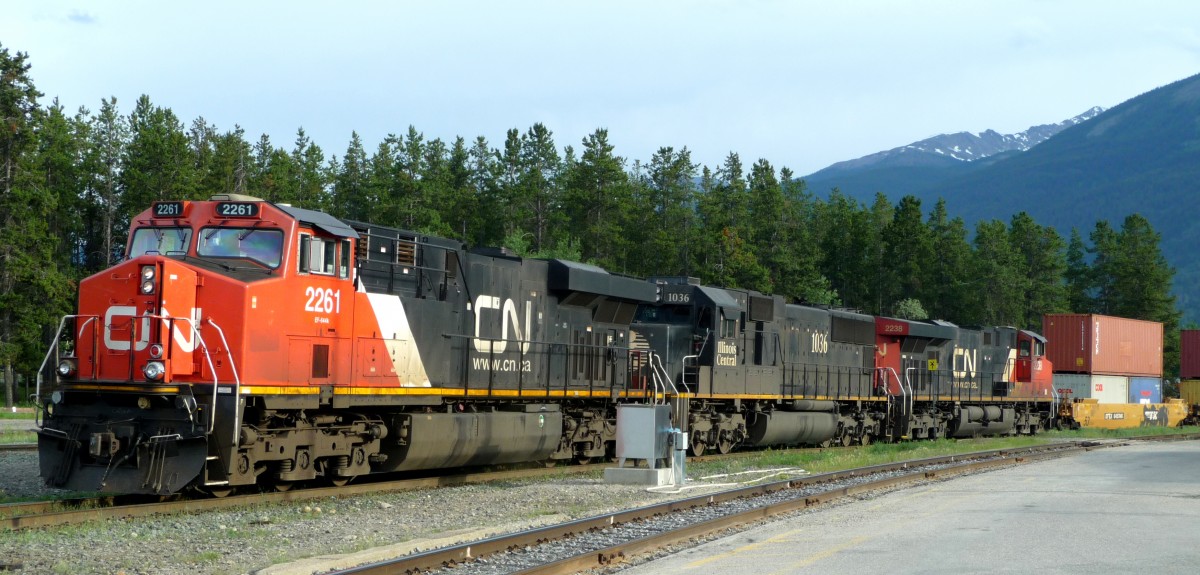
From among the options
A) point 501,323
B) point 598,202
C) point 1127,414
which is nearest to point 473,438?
point 501,323

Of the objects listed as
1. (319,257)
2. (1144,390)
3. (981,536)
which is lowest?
(981,536)

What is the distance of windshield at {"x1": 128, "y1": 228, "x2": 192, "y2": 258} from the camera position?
42.8 feet

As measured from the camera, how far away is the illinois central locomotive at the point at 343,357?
40.0 feet

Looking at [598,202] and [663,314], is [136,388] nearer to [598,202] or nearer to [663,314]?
[663,314]

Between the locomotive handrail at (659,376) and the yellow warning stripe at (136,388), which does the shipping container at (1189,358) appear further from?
the yellow warning stripe at (136,388)

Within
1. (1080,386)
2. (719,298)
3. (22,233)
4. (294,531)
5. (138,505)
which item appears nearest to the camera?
(294,531)

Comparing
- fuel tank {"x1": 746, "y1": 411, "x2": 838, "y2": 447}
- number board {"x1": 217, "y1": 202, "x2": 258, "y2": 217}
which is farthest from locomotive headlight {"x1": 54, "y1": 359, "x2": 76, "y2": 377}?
fuel tank {"x1": 746, "y1": 411, "x2": 838, "y2": 447}

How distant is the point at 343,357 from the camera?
45.5 feet

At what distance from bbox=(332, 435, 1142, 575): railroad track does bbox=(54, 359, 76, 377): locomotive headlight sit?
5.63 m

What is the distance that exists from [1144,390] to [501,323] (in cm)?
3887

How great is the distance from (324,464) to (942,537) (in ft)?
24.8

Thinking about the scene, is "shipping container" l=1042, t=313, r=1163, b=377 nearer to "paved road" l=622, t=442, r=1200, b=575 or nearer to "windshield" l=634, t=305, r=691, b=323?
"windshield" l=634, t=305, r=691, b=323

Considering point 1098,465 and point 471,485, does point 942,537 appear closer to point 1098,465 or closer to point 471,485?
point 471,485

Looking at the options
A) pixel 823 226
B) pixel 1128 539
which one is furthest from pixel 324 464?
pixel 823 226
